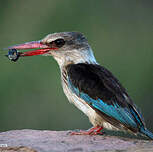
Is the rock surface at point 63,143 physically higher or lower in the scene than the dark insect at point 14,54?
lower

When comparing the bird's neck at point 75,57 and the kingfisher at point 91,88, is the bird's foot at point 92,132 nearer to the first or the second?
the kingfisher at point 91,88

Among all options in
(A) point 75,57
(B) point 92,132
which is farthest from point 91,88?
(A) point 75,57

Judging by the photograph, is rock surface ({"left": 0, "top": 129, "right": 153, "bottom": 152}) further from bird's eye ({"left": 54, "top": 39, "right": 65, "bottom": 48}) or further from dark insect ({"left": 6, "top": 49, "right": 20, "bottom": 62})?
bird's eye ({"left": 54, "top": 39, "right": 65, "bottom": 48})

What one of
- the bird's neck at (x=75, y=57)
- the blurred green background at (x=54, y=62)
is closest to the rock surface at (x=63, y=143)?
the bird's neck at (x=75, y=57)

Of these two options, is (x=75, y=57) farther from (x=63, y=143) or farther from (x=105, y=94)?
(x=63, y=143)

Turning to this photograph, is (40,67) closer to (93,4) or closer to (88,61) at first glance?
(93,4)

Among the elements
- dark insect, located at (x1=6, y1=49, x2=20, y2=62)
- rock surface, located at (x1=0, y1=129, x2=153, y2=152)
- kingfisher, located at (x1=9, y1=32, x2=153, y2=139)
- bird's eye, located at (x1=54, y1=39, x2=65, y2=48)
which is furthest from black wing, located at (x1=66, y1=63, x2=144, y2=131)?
dark insect, located at (x1=6, y1=49, x2=20, y2=62)

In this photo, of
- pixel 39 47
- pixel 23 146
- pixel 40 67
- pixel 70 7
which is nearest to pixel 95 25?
pixel 70 7

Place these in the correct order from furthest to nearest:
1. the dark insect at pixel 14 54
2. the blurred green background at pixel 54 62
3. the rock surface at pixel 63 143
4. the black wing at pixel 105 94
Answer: the blurred green background at pixel 54 62 < the dark insect at pixel 14 54 < the black wing at pixel 105 94 < the rock surface at pixel 63 143
